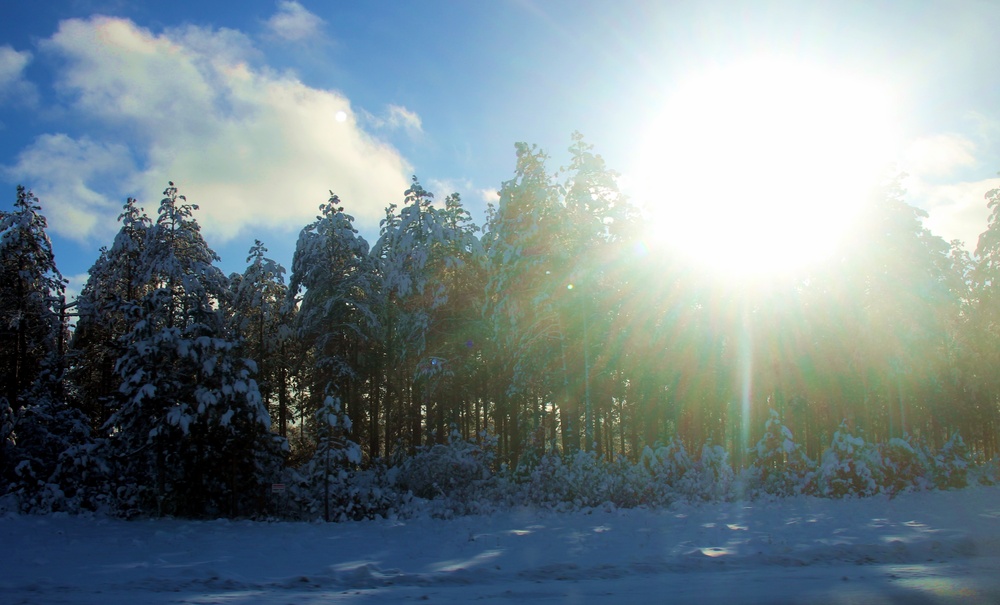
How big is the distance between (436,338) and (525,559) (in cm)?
1845

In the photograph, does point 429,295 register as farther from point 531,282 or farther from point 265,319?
point 265,319

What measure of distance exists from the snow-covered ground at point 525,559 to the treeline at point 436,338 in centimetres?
273

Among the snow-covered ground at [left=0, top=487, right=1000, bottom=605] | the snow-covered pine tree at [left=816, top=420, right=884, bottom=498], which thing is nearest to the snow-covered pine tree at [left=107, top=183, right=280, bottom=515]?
the snow-covered ground at [left=0, top=487, right=1000, bottom=605]

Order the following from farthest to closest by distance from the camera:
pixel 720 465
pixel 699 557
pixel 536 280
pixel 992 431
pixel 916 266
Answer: pixel 992 431
pixel 916 266
pixel 536 280
pixel 720 465
pixel 699 557

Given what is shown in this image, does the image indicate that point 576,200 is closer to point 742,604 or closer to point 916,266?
point 916,266

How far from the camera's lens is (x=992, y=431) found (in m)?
38.3

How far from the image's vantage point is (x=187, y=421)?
56.3ft

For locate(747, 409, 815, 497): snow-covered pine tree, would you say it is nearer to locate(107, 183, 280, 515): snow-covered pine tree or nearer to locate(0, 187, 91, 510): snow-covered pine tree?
locate(107, 183, 280, 515): snow-covered pine tree

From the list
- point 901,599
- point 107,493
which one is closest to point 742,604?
Result: point 901,599

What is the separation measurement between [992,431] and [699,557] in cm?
3798

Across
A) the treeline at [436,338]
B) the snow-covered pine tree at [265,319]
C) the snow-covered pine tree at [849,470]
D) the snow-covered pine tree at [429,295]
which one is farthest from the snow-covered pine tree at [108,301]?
the snow-covered pine tree at [849,470]

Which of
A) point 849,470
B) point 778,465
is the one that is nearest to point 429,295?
point 778,465

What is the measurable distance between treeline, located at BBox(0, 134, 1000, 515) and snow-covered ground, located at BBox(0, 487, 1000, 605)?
273cm

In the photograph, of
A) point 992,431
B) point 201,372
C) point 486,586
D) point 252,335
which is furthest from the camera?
point 992,431
